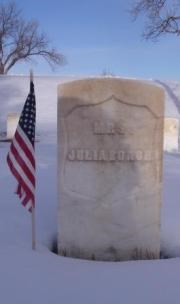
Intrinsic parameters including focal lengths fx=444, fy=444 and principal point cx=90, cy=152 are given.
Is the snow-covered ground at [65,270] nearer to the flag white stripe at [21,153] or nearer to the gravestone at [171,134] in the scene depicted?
the flag white stripe at [21,153]

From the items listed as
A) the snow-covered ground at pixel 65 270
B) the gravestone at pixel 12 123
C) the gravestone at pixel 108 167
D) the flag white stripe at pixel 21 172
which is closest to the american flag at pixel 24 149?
the flag white stripe at pixel 21 172

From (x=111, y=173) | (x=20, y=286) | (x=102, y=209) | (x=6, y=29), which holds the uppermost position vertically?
(x=6, y=29)

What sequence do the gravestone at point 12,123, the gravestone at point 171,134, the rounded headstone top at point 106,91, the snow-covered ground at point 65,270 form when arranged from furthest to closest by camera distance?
the gravestone at point 12,123
the gravestone at point 171,134
the rounded headstone top at point 106,91
the snow-covered ground at point 65,270

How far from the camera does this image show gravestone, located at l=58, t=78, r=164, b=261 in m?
4.06

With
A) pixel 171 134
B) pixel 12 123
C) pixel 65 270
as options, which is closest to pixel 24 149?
pixel 65 270

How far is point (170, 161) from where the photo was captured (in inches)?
363

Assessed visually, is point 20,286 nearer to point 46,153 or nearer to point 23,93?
point 46,153

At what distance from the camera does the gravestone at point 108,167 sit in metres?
4.06

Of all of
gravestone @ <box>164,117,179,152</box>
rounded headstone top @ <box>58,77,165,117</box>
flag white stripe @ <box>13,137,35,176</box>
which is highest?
rounded headstone top @ <box>58,77,165,117</box>

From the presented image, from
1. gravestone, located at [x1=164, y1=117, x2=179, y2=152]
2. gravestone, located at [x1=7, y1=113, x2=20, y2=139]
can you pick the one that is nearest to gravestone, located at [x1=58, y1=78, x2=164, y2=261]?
gravestone, located at [x1=164, y1=117, x2=179, y2=152]

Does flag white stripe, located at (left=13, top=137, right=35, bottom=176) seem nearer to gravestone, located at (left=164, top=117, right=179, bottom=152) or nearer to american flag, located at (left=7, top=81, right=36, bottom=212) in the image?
american flag, located at (left=7, top=81, right=36, bottom=212)

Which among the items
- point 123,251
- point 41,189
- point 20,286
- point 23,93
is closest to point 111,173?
point 123,251

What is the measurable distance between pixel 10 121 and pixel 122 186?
9455mm

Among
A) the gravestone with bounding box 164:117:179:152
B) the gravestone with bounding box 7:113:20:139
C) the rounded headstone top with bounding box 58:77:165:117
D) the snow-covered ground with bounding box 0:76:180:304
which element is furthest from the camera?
the gravestone with bounding box 7:113:20:139
